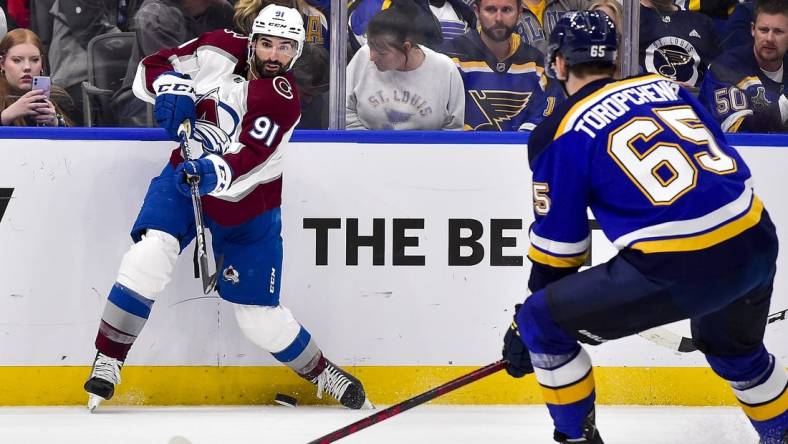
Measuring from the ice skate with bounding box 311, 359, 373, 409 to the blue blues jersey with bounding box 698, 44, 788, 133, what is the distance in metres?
1.40

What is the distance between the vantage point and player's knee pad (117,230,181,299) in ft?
10.6

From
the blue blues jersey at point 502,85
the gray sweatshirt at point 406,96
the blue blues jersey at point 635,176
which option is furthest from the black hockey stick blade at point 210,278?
the blue blues jersey at point 635,176

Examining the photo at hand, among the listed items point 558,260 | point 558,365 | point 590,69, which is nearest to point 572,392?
point 558,365

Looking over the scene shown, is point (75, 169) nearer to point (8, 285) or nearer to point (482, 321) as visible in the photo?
point (8, 285)

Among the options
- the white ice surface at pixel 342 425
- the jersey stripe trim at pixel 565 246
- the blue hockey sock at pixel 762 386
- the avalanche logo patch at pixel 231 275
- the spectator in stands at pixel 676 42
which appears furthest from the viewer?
the spectator in stands at pixel 676 42

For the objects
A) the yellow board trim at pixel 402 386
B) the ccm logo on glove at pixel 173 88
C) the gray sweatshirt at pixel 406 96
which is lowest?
the yellow board trim at pixel 402 386

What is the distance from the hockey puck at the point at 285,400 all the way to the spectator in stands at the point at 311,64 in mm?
835

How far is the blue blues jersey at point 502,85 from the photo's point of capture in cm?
351

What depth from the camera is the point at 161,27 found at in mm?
3527

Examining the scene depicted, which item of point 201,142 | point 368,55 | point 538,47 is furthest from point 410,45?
point 201,142

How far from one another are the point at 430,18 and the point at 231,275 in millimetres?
997

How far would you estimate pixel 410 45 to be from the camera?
11.5 ft

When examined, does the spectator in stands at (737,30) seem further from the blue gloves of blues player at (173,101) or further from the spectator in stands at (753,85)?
the blue gloves of blues player at (173,101)

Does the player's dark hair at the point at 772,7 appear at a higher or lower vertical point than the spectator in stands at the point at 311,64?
higher
